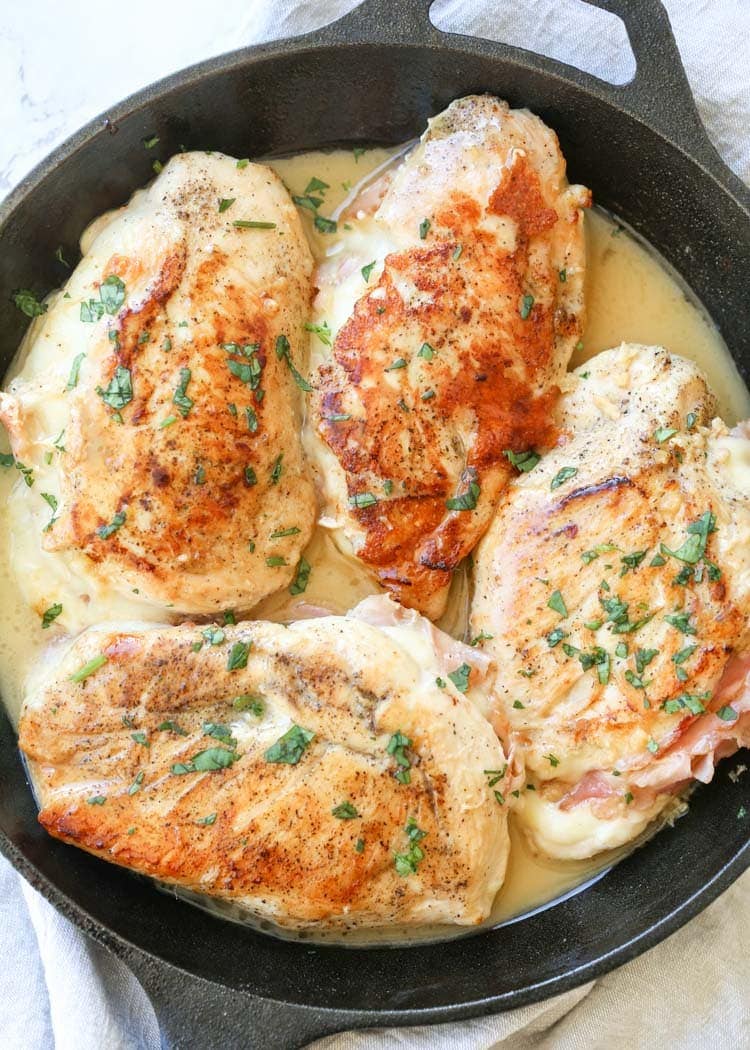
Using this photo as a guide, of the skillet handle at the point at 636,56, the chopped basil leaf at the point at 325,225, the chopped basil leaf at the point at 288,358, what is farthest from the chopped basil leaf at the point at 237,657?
the skillet handle at the point at 636,56

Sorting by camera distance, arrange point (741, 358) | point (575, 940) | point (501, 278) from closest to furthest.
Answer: point (501, 278)
point (575, 940)
point (741, 358)

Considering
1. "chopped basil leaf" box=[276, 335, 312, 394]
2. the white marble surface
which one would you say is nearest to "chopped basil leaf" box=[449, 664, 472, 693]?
"chopped basil leaf" box=[276, 335, 312, 394]

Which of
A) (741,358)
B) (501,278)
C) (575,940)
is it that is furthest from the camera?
(741,358)

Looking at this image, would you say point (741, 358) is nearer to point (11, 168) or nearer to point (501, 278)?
point (501, 278)

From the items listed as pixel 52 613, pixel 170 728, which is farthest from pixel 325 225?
pixel 170 728

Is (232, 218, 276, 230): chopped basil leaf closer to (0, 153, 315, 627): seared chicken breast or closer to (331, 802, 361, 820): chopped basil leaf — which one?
(0, 153, 315, 627): seared chicken breast

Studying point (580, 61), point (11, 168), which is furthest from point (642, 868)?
point (11, 168)

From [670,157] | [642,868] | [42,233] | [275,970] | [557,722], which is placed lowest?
[642,868]
